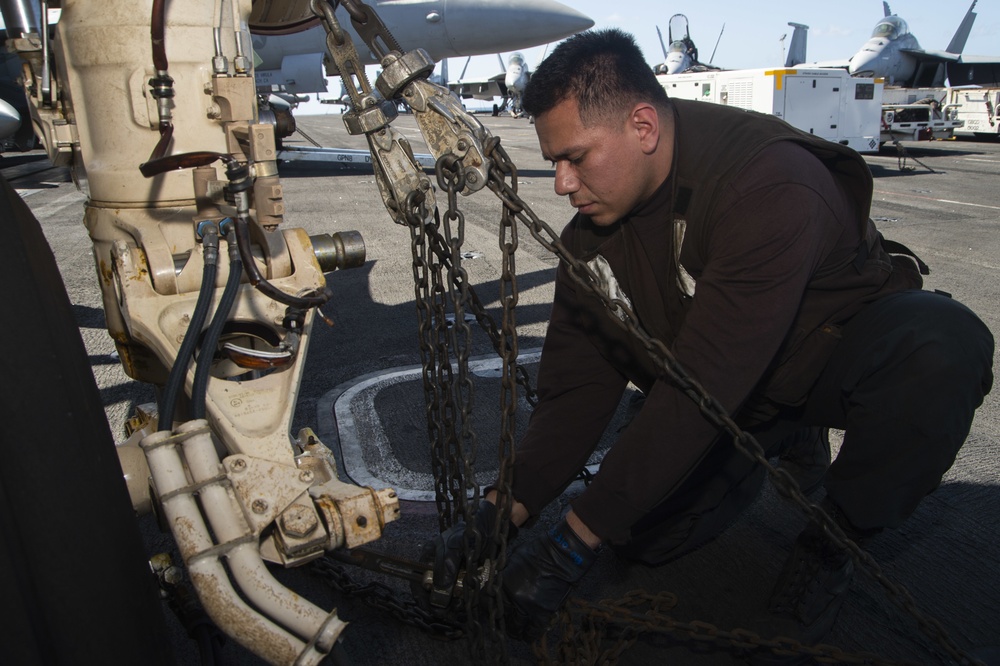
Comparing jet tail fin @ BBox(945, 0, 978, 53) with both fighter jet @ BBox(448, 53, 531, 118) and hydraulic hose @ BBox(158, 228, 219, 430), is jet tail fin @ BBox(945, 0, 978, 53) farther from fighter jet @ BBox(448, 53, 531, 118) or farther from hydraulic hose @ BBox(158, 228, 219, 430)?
hydraulic hose @ BBox(158, 228, 219, 430)

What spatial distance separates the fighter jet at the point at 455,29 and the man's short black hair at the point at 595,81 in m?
12.1

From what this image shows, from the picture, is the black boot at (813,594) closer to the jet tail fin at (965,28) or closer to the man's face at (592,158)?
the man's face at (592,158)

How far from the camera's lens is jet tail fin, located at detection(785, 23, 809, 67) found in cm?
3338

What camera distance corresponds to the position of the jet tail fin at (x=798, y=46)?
33.4m

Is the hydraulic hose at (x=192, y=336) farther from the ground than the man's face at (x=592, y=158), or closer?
closer

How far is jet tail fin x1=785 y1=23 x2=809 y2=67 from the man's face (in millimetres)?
35643

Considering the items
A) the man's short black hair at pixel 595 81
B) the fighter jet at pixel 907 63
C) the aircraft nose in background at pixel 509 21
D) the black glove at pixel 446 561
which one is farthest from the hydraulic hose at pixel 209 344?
the fighter jet at pixel 907 63

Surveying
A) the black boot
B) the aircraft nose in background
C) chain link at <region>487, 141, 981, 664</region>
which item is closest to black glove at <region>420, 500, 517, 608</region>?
chain link at <region>487, 141, 981, 664</region>

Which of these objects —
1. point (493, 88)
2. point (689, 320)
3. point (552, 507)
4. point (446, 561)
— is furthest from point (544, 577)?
point (493, 88)

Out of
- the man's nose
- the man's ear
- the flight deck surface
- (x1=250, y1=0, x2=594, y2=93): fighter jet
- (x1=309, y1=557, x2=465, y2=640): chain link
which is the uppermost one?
(x1=250, y1=0, x2=594, y2=93): fighter jet

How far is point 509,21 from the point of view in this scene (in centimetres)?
1392

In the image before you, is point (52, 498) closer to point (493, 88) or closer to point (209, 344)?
point (209, 344)

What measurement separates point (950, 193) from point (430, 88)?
11411 millimetres

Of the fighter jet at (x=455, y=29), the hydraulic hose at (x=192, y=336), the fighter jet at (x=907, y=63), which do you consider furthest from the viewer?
the fighter jet at (x=907, y=63)
